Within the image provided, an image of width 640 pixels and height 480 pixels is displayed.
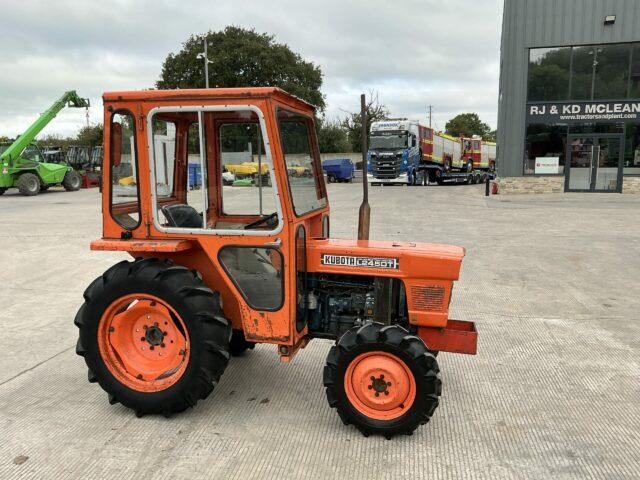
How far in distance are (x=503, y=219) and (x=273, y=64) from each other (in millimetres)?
33872

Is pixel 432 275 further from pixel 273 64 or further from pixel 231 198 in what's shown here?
pixel 273 64

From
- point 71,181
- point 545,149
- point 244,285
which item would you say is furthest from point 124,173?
point 71,181

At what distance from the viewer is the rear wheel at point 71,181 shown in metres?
22.9

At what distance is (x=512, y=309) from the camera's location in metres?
5.78

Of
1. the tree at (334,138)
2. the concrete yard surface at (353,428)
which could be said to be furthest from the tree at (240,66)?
the concrete yard surface at (353,428)

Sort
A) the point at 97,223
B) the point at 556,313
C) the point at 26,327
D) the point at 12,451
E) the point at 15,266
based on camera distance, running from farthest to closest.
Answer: the point at 97,223
the point at 15,266
the point at 556,313
the point at 26,327
the point at 12,451

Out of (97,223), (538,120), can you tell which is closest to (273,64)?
(538,120)

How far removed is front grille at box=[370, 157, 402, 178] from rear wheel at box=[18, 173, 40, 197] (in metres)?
15.5

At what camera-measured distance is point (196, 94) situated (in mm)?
3152

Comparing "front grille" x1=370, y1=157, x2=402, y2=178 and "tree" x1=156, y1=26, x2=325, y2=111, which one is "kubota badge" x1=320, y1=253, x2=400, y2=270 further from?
"tree" x1=156, y1=26, x2=325, y2=111

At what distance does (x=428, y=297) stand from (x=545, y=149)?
19.1m

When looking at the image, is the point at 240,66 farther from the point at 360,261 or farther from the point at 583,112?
the point at 360,261

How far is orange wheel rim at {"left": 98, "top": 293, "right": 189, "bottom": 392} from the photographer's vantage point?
11.0ft

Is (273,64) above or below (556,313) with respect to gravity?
above
